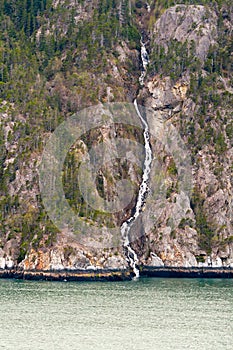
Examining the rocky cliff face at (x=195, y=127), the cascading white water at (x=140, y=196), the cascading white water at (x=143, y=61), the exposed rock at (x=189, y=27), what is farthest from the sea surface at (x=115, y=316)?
the exposed rock at (x=189, y=27)

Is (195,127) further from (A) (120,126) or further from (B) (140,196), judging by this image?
(B) (140,196)

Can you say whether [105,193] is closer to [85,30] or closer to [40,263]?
[40,263]

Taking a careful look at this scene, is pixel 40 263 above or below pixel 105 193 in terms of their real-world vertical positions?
below

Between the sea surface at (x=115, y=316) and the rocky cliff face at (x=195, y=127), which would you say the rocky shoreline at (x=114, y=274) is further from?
the sea surface at (x=115, y=316)

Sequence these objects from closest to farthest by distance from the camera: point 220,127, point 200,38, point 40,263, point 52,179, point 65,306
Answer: point 65,306, point 40,263, point 52,179, point 220,127, point 200,38

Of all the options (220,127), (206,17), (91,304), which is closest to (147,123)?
(220,127)

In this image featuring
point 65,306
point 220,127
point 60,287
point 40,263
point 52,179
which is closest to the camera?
point 65,306

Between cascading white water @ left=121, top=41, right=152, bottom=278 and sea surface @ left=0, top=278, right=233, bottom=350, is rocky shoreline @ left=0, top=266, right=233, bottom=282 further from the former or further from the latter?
sea surface @ left=0, top=278, right=233, bottom=350
